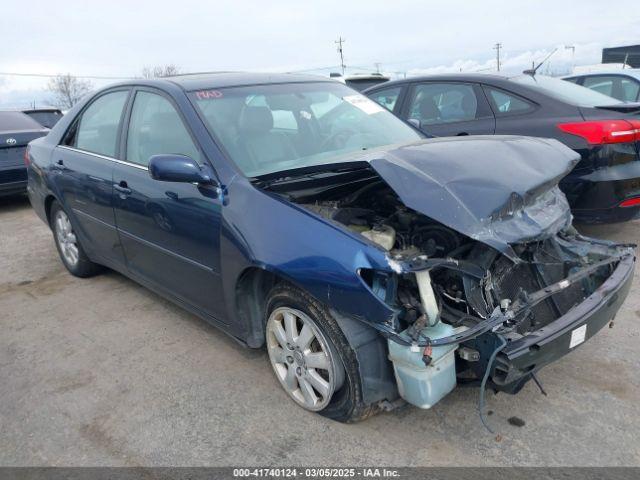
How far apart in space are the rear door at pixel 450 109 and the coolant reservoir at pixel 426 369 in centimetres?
307

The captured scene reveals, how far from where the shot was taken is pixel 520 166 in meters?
2.67

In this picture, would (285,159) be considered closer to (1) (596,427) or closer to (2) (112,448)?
(2) (112,448)

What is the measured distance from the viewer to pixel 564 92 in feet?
16.1

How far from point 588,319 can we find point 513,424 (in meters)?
0.62

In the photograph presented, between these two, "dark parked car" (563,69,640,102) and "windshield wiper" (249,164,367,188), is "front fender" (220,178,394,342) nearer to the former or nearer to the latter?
"windshield wiper" (249,164,367,188)

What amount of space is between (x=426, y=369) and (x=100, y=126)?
318cm

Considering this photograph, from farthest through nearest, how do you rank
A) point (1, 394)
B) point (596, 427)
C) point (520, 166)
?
point (1, 394), point (520, 166), point (596, 427)

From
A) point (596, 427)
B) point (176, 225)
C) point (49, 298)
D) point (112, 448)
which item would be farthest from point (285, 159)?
point (49, 298)

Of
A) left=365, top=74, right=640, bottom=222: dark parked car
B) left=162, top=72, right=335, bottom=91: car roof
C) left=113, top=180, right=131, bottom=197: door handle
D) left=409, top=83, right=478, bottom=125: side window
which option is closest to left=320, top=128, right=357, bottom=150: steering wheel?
left=162, top=72, right=335, bottom=91: car roof

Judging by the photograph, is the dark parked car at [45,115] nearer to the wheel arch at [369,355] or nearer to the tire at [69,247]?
the tire at [69,247]

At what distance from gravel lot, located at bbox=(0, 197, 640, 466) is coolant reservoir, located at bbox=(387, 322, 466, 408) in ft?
1.13

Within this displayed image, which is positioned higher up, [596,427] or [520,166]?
[520,166]

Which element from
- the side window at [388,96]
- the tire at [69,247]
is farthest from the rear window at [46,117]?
the side window at [388,96]

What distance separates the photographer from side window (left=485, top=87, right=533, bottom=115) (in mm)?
4848
